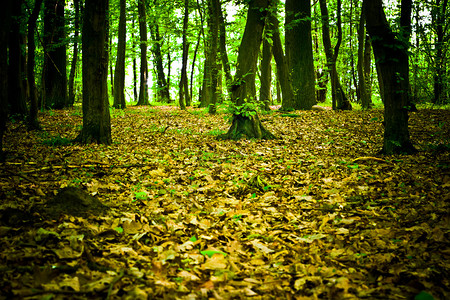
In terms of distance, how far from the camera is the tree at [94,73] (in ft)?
21.8

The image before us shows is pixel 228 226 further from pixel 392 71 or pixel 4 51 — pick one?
pixel 392 71

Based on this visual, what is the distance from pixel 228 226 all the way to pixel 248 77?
5728mm

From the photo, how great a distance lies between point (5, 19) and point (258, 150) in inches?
205

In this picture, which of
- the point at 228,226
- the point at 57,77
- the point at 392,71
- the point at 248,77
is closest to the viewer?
the point at 228,226

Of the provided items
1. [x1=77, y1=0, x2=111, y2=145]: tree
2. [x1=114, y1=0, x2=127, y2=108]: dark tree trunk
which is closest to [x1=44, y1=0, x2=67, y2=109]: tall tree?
[x1=114, y1=0, x2=127, y2=108]: dark tree trunk

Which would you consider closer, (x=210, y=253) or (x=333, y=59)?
(x=210, y=253)

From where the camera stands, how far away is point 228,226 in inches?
127

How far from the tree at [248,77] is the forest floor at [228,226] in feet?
5.22

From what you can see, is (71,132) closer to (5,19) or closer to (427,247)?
(5,19)

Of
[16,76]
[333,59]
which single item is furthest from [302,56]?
[16,76]

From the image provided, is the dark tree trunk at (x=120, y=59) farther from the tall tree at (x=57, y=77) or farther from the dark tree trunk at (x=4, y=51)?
the dark tree trunk at (x=4, y=51)

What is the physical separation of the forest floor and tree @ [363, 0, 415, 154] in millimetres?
498

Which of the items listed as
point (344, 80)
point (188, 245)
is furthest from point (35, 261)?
point (344, 80)

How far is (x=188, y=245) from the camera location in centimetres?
269
